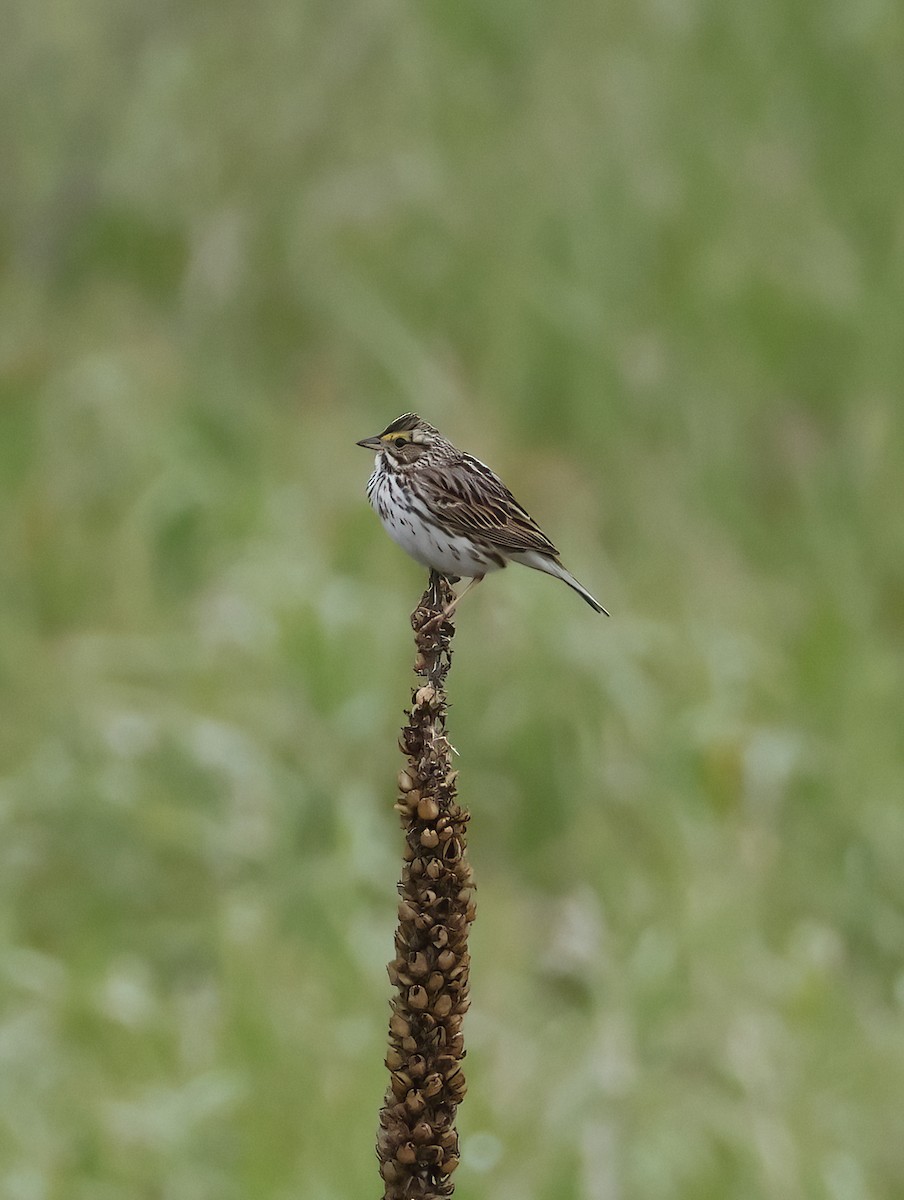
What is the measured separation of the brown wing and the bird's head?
72mm

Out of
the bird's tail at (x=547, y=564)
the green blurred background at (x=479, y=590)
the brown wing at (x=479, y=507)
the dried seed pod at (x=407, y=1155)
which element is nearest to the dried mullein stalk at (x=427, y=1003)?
the dried seed pod at (x=407, y=1155)

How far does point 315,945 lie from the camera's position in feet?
26.5

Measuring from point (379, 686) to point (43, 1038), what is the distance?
9.90 ft

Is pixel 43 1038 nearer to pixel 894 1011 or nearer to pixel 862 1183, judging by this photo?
pixel 862 1183

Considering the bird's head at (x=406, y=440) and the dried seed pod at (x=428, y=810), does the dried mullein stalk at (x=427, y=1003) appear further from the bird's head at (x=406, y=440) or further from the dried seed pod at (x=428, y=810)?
the bird's head at (x=406, y=440)

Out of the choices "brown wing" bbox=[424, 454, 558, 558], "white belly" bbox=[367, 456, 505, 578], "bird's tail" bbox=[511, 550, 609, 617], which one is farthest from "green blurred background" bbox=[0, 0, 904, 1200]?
"white belly" bbox=[367, 456, 505, 578]

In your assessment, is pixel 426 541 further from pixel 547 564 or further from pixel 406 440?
pixel 547 564

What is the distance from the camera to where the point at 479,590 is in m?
10.4

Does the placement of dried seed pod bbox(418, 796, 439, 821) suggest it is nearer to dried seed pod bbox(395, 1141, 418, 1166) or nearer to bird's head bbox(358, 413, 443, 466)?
dried seed pod bbox(395, 1141, 418, 1166)

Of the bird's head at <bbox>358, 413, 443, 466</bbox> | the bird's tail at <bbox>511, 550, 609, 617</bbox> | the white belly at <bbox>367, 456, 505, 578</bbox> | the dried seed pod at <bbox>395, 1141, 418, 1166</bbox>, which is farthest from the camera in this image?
the bird's tail at <bbox>511, 550, 609, 617</bbox>

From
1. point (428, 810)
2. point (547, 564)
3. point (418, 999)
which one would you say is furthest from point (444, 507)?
point (418, 999)

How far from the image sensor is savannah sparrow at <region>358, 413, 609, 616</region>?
160 inches

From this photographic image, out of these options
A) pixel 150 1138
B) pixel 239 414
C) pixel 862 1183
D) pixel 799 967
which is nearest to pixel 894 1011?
pixel 799 967

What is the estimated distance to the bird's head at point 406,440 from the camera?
420 centimetres
